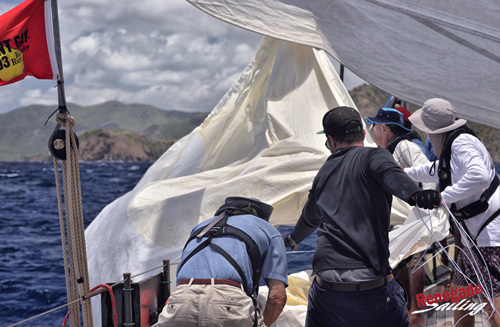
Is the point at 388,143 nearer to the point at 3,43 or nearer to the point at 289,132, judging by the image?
the point at 289,132

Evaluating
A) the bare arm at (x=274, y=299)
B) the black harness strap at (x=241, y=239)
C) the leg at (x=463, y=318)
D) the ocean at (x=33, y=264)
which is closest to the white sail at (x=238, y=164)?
the ocean at (x=33, y=264)

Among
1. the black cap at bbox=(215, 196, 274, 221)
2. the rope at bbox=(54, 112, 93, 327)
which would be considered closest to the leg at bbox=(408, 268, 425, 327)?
the black cap at bbox=(215, 196, 274, 221)

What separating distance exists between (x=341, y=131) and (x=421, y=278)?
2.39m

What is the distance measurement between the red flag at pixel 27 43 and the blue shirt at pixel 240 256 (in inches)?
56.5

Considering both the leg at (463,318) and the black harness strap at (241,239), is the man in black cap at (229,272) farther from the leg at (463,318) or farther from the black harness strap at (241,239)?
the leg at (463,318)

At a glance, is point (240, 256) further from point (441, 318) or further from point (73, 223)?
point (441, 318)

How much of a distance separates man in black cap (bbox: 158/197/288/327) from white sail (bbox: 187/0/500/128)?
1844 millimetres

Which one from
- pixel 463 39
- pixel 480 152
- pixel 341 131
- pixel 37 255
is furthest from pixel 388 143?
pixel 37 255

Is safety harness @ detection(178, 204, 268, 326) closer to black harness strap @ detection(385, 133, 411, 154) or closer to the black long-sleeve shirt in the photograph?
the black long-sleeve shirt

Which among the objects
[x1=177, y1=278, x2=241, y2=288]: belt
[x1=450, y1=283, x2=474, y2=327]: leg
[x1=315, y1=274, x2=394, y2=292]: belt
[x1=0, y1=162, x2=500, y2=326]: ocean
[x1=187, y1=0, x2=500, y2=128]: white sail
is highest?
[x1=187, y1=0, x2=500, y2=128]: white sail

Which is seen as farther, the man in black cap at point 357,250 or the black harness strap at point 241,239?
the black harness strap at point 241,239

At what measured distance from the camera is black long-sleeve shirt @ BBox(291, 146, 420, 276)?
1981 mm

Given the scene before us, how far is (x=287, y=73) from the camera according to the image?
4.82 m

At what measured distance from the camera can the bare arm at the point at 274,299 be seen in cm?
228
